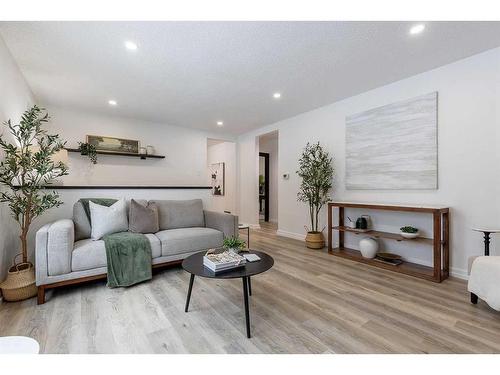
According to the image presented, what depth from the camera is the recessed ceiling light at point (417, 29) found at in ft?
6.62

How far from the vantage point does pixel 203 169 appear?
5.73 meters

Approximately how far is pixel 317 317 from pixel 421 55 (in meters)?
2.83

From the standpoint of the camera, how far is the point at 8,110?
236cm

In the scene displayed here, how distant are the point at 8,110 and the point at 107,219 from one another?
1429 millimetres

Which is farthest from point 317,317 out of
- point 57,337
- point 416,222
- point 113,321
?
point 416,222

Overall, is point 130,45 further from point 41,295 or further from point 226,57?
point 41,295

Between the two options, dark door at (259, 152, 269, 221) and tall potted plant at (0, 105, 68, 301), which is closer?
tall potted plant at (0, 105, 68, 301)

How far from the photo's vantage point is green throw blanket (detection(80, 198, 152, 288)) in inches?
93.8

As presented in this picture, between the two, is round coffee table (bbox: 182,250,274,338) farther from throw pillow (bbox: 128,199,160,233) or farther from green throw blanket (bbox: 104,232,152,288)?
throw pillow (bbox: 128,199,160,233)

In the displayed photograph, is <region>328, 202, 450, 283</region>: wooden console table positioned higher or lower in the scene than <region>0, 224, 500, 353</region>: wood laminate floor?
higher

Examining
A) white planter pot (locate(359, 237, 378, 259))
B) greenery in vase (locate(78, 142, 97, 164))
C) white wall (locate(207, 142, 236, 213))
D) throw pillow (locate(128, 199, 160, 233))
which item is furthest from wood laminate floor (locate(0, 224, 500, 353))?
white wall (locate(207, 142, 236, 213))

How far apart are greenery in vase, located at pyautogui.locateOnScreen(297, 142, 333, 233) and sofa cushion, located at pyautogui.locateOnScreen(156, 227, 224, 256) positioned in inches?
68.6

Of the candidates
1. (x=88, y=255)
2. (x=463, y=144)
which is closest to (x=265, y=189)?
(x=463, y=144)

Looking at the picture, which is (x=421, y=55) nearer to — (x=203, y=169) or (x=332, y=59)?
(x=332, y=59)
